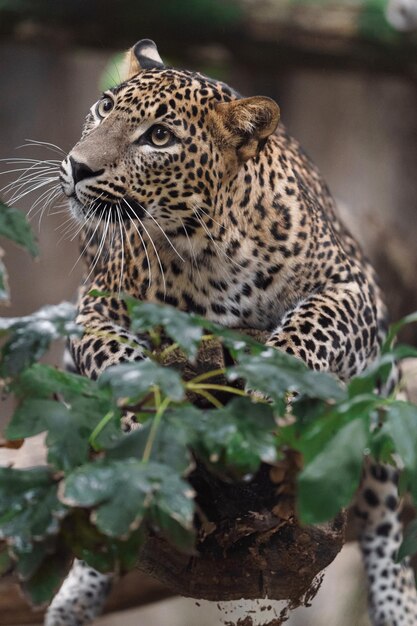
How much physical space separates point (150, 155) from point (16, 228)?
180cm

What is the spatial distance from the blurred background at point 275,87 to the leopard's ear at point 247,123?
198 inches

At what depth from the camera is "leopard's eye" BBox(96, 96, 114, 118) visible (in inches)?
204

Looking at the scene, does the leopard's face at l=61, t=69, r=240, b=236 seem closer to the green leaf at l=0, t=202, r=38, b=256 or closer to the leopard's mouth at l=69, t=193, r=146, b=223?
the leopard's mouth at l=69, t=193, r=146, b=223

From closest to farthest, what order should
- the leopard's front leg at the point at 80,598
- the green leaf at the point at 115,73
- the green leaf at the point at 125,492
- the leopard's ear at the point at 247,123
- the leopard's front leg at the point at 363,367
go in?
the green leaf at the point at 125,492
the leopard's ear at the point at 247,123
the leopard's front leg at the point at 363,367
the green leaf at the point at 115,73
the leopard's front leg at the point at 80,598

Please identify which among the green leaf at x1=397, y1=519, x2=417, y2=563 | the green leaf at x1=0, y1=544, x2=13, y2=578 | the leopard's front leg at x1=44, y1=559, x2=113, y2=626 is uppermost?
Answer: the green leaf at x1=397, y1=519, x2=417, y2=563

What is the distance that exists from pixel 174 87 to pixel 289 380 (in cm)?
239

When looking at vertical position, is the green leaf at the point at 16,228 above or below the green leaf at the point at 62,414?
above

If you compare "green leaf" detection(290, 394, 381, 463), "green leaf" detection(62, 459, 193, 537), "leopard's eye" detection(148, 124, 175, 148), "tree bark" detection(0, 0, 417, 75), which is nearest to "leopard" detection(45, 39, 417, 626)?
"leopard's eye" detection(148, 124, 175, 148)

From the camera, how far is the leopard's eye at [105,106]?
519 centimetres

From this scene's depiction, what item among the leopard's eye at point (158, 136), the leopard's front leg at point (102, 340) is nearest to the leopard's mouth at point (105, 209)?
the leopard's eye at point (158, 136)

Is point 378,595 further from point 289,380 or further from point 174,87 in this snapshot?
point 289,380

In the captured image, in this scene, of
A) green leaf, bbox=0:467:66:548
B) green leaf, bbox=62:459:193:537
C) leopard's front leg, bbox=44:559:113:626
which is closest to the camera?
green leaf, bbox=62:459:193:537

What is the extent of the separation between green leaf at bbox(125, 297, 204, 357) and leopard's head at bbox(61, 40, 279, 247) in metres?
1.79

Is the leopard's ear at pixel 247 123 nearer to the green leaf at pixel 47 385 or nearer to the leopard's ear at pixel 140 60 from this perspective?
the leopard's ear at pixel 140 60
